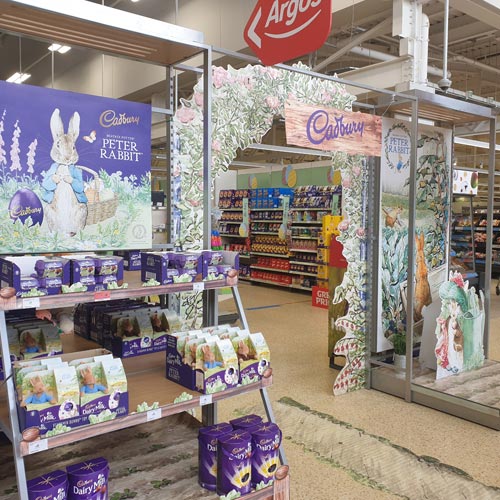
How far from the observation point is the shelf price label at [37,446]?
71.9 inches

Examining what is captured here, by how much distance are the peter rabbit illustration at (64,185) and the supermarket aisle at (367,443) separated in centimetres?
211

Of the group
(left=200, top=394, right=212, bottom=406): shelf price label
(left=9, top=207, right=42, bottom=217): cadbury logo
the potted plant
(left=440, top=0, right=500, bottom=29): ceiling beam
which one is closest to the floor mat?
the potted plant

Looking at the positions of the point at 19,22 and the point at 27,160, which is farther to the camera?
the point at 27,160

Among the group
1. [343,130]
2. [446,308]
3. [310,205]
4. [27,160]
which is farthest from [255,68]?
[310,205]

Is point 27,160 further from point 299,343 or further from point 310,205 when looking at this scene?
point 310,205

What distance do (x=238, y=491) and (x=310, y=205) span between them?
9.28 meters

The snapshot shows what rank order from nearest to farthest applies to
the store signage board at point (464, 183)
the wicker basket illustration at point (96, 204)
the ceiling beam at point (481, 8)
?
the wicker basket illustration at point (96, 204) < the ceiling beam at point (481, 8) < the store signage board at point (464, 183)

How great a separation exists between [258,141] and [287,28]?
143 cm

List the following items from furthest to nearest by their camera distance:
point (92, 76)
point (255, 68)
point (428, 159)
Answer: point (92, 76) → point (428, 159) → point (255, 68)

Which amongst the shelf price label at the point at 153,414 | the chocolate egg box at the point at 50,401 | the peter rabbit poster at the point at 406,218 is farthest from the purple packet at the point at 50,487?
the peter rabbit poster at the point at 406,218

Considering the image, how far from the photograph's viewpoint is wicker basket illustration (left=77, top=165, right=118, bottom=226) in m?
2.91

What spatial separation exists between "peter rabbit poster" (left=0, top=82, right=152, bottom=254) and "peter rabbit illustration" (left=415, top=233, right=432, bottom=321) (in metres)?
3.30

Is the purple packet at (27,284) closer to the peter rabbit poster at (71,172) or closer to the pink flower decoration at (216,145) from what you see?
the peter rabbit poster at (71,172)

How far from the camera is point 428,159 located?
5.46 m
